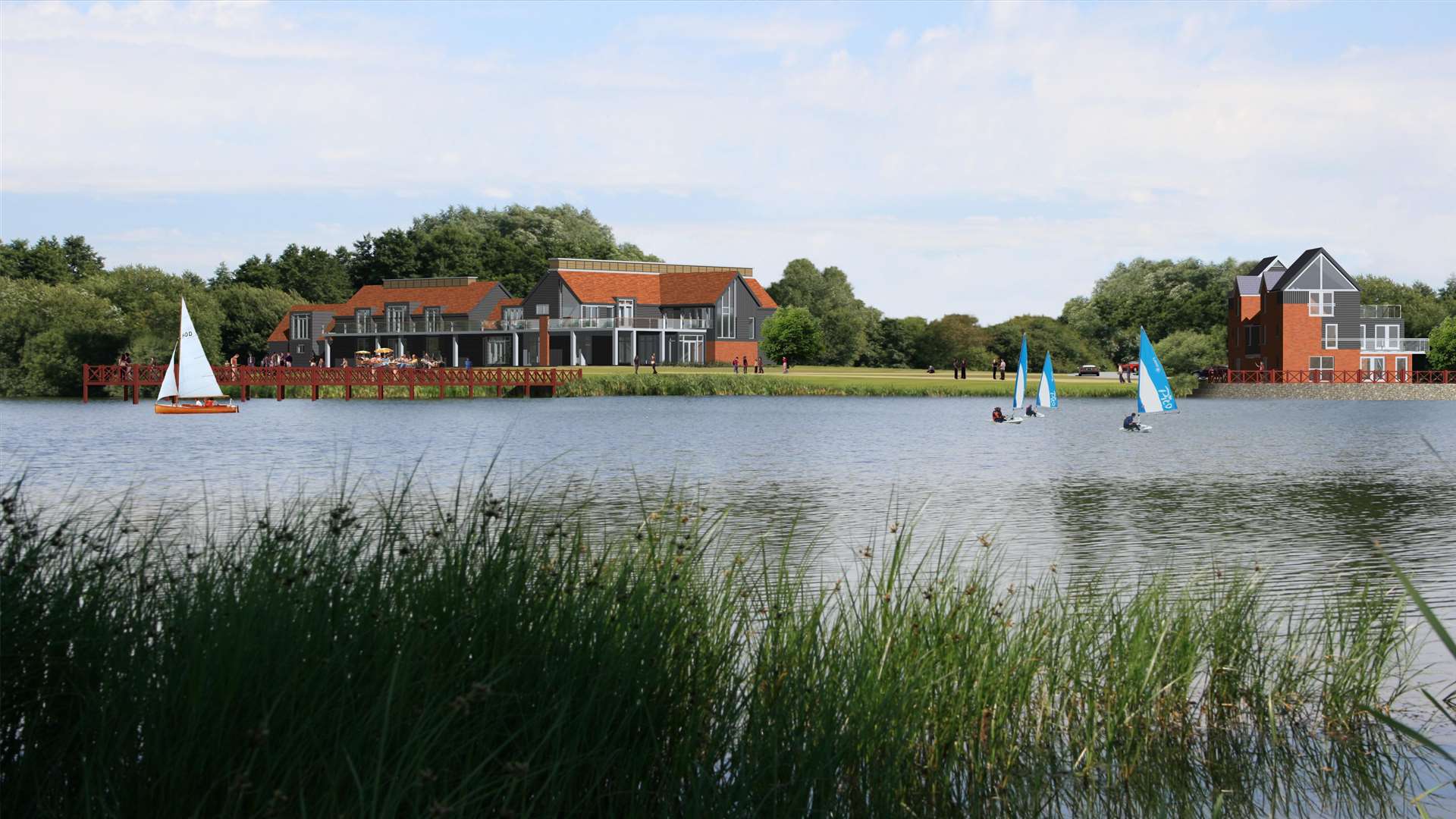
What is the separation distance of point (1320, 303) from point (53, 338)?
66466 mm

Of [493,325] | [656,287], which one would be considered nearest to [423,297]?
[493,325]

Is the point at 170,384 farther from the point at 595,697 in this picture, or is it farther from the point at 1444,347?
the point at 1444,347

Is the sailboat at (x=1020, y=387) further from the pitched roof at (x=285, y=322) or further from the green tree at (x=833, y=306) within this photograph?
the pitched roof at (x=285, y=322)

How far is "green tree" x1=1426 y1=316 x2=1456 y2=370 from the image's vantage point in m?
77.1

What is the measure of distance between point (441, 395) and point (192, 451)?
35.0 metres

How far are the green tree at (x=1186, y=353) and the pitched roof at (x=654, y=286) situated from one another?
24.9 meters

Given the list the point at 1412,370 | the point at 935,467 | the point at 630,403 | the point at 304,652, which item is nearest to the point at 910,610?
the point at 304,652

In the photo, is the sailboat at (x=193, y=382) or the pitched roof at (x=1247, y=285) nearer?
the sailboat at (x=193, y=382)

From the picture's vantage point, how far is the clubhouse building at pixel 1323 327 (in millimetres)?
76188

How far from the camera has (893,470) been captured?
26812 mm

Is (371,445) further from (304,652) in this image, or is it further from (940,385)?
(940,385)

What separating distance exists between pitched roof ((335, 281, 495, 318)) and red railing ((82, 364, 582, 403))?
2180 centimetres

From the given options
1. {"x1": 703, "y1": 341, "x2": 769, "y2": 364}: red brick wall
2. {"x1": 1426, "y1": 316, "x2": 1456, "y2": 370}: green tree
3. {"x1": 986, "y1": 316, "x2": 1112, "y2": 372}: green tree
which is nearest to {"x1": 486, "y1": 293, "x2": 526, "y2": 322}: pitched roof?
{"x1": 703, "y1": 341, "x2": 769, "y2": 364}: red brick wall

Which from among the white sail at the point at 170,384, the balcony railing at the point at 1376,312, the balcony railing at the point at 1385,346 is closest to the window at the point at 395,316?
the white sail at the point at 170,384
